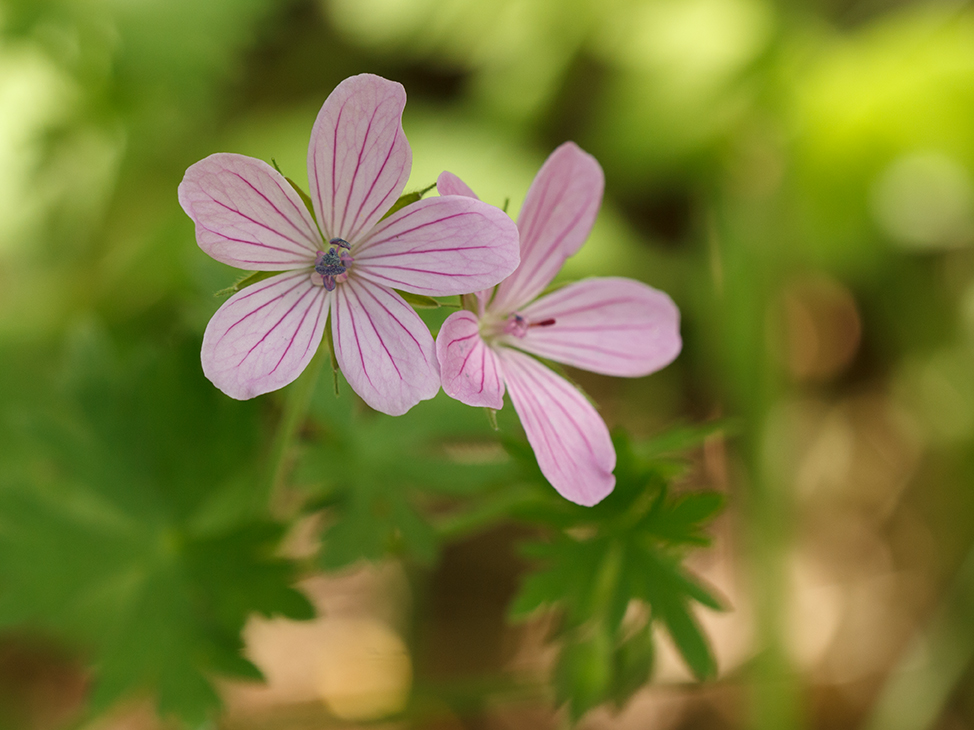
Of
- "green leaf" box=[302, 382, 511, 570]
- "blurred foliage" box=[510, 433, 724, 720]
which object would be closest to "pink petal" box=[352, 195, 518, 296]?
"blurred foliage" box=[510, 433, 724, 720]

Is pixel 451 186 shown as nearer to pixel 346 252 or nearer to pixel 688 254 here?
pixel 346 252

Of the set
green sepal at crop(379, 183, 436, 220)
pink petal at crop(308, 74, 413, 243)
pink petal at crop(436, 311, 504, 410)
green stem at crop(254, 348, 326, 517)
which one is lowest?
pink petal at crop(436, 311, 504, 410)

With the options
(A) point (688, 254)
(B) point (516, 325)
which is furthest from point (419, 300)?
(A) point (688, 254)

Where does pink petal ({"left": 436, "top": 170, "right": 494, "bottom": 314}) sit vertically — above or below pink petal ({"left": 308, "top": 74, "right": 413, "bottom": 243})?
below

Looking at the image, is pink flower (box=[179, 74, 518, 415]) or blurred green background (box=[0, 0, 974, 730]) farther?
blurred green background (box=[0, 0, 974, 730])

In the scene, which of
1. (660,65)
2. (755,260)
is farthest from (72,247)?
(755,260)

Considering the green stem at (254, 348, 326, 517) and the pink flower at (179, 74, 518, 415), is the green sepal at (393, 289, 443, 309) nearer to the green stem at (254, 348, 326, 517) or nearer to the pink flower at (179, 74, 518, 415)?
the pink flower at (179, 74, 518, 415)

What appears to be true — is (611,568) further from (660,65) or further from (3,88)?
(3,88)

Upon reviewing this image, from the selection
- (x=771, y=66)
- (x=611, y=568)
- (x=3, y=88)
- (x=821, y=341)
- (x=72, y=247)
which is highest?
(x=3, y=88)

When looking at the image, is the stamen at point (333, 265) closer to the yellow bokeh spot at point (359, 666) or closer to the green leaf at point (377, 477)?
the green leaf at point (377, 477)
